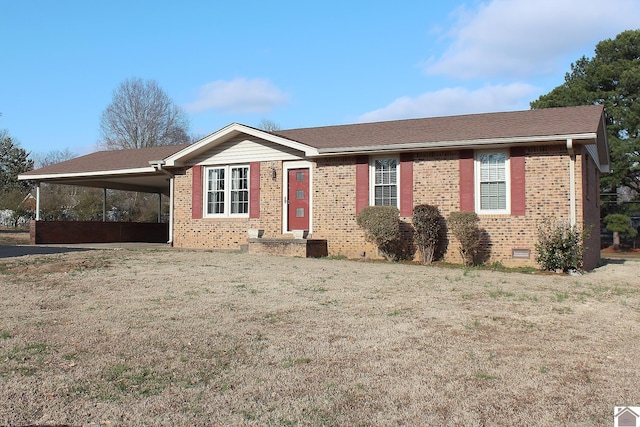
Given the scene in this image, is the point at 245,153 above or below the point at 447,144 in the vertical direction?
above

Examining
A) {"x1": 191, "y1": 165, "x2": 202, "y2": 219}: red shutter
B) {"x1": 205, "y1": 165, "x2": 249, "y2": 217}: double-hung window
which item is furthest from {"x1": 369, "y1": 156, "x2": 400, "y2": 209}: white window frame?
{"x1": 191, "y1": 165, "x2": 202, "y2": 219}: red shutter

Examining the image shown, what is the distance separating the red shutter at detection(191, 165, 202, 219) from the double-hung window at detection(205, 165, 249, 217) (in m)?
0.21

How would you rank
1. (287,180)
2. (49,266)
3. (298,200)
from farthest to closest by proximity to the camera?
(287,180), (298,200), (49,266)

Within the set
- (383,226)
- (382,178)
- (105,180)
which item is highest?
(105,180)

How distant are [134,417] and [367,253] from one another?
11.3 m

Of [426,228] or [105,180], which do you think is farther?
[105,180]

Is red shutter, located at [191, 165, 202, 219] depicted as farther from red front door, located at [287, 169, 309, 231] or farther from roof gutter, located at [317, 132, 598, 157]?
roof gutter, located at [317, 132, 598, 157]

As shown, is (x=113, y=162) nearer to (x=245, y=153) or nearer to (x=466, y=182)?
(x=245, y=153)

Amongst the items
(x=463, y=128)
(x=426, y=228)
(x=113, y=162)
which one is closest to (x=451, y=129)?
(x=463, y=128)

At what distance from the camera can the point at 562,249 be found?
38.8ft

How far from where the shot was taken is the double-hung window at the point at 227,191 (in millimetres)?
16438

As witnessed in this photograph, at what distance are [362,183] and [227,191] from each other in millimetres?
4432

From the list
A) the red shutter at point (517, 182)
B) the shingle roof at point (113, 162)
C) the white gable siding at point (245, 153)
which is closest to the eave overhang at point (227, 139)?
the white gable siding at point (245, 153)

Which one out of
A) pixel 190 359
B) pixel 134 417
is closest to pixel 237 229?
pixel 190 359
